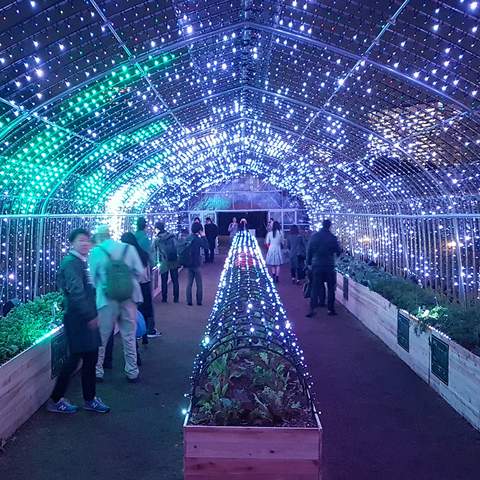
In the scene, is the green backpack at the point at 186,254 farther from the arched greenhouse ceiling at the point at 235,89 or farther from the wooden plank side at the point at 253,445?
the wooden plank side at the point at 253,445

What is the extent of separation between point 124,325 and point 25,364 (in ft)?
4.94

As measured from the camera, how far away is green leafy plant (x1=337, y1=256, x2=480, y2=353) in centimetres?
652

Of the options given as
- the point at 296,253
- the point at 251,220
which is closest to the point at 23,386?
the point at 296,253

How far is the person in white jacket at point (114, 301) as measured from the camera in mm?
7059

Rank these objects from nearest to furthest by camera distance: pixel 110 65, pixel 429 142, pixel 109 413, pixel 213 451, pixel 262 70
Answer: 1. pixel 213 451
2. pixel 109 413
3. pixel 110 65
4. pixel 429 142
5. pixel 262 70

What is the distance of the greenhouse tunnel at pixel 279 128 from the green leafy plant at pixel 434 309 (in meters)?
0.05

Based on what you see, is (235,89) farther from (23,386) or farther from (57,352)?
(23,386)

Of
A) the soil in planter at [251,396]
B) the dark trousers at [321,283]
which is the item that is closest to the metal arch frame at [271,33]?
the dark trousers at [321,283]

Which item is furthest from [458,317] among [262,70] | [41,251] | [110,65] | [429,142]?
[41,251]

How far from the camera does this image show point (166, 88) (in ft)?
37.8

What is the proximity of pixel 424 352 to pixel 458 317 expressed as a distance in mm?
678

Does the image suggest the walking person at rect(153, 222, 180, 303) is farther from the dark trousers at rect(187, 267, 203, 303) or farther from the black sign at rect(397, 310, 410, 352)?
the black sign at rect(397, 310, 410, 352)

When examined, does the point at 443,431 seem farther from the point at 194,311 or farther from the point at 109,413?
the point at 194,311

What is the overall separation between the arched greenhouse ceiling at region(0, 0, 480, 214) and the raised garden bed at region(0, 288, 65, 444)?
2868 millimetres
